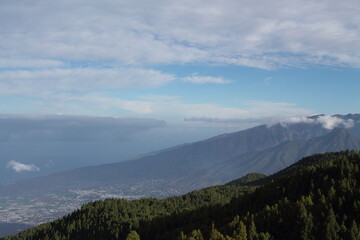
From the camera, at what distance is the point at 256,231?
5453cm

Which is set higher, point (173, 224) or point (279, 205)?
point (279, 205)

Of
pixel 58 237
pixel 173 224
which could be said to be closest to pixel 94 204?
pixel 58 237

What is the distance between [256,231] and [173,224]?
128 feet

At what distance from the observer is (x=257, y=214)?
61.7 metres

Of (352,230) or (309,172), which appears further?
(309,172)

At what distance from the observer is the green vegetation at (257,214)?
52.6 m

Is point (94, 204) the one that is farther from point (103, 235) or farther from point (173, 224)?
point (173, 224)

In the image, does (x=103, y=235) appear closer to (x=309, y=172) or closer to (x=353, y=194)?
(x=309, y=172)

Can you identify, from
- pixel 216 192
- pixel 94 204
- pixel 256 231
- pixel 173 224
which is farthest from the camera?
pixel 216 192

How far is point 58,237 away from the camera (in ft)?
340

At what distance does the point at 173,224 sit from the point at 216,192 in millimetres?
→ 64602

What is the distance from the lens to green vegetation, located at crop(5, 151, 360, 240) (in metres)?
52.6

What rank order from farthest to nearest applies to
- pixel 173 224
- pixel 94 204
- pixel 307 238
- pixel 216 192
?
pixel 216 192
pixel 94 204
pixel 173 224
pixel 307 238

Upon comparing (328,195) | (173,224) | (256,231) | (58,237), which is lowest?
(58,237)
